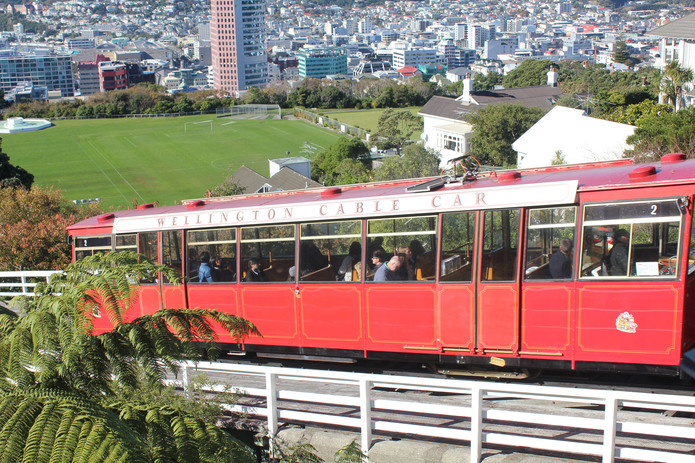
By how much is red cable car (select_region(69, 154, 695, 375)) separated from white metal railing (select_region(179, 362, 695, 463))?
93 cm

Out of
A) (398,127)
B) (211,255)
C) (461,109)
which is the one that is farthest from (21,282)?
(398,127)

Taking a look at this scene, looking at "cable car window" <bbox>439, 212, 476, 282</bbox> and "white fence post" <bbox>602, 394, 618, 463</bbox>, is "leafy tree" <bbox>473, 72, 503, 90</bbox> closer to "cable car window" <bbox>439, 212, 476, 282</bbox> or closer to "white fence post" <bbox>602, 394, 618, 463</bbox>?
"cable car window" <bbox>439, 212, 476, 282</bbox>

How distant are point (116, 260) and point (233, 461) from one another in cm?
325

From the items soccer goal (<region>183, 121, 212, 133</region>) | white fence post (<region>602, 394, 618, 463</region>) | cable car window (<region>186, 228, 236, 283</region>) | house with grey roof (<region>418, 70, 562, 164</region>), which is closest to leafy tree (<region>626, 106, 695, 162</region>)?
cable car window (<region>186, 228, 236, 283</region>)

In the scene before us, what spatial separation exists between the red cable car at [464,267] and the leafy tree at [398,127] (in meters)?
80.4

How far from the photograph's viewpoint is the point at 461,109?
80438 mm

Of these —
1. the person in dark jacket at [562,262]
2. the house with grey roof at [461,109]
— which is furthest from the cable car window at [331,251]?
the house with grey roof at [461,109]

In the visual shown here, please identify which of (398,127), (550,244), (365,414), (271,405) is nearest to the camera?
(365,414)

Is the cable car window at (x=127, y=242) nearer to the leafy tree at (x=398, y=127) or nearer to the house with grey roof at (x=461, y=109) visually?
the house with grey roof at (x=461, y=109)

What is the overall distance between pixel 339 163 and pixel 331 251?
203 feet

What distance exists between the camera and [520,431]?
8648 mm

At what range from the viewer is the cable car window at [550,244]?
9.92 metres

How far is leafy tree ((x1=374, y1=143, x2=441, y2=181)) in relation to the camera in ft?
167

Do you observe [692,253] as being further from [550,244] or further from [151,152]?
[151,152]
